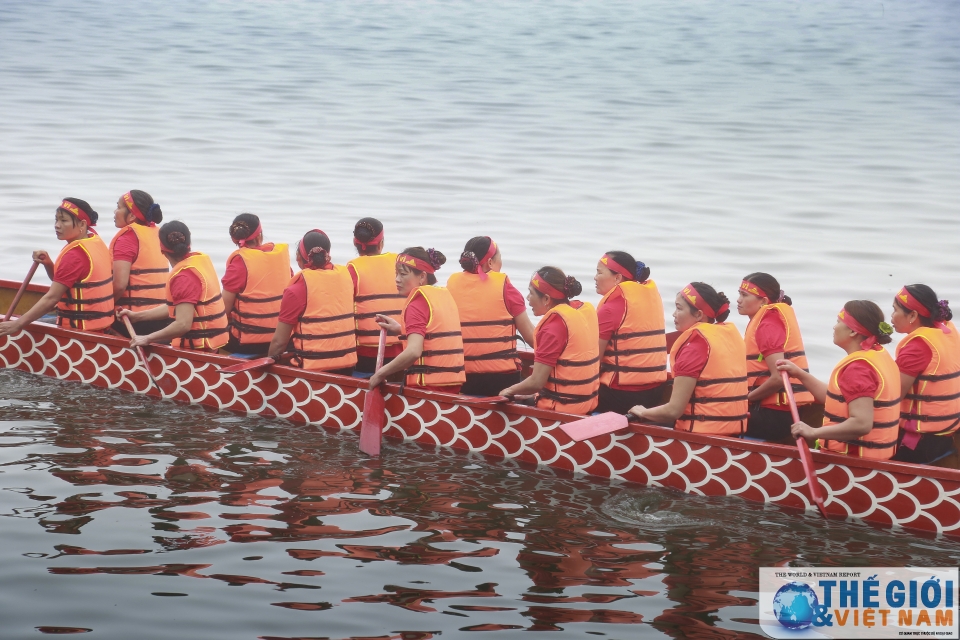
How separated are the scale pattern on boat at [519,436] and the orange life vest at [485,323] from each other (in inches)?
21.9

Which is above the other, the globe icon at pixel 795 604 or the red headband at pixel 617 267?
the red headband at pixel 617 267

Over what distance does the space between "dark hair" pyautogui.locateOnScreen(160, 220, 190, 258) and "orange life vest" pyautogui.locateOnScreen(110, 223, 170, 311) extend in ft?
1.68

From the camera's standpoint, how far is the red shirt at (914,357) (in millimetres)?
6863

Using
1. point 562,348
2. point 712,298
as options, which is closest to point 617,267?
point 562,348

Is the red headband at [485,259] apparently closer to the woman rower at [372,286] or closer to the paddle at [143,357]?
the woman rower at [372,286]

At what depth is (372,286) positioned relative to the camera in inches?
346

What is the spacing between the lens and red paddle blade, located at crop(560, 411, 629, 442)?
23.5 ft

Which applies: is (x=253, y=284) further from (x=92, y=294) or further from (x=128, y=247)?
(x=92, y=294)

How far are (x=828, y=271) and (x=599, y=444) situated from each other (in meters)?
8.61

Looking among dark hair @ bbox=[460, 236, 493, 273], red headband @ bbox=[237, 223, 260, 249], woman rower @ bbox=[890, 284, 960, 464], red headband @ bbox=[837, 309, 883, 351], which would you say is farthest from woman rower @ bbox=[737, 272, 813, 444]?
red headband @ bbox=[237, 223, 260, 249]

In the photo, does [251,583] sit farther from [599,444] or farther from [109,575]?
[599,444]

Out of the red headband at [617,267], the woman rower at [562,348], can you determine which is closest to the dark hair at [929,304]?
the red headband at [617,267]

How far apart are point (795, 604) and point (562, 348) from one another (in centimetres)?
235

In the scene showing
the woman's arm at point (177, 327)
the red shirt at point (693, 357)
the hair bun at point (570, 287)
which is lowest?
the red shirt at point (693, 357)
